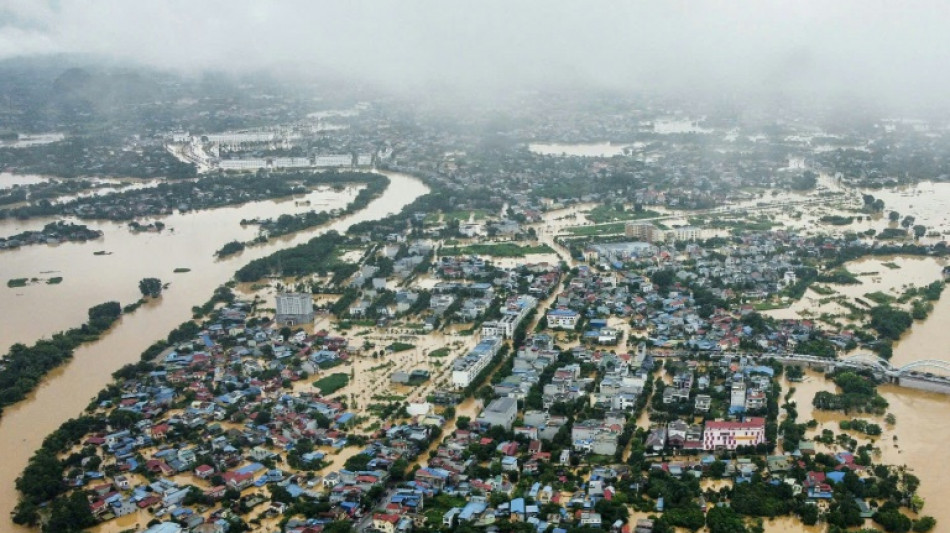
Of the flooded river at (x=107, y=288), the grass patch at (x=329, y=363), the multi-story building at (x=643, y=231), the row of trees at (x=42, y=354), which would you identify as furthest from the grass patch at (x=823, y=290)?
the row of trees at (x=42, y=354)

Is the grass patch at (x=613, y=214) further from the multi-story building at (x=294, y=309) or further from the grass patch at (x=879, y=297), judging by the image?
the multi-story building at (x=294, y=309)

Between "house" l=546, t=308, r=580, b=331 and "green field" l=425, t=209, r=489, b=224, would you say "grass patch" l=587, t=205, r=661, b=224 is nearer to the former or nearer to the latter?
"green field" l=425, t=209, r=489, b=224

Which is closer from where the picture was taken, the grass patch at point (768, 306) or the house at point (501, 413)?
the house at point (501, 413)

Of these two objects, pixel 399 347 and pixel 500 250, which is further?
pixel 500 250

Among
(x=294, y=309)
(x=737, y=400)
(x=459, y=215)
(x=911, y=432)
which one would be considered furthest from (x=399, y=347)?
(x=459, y=215)

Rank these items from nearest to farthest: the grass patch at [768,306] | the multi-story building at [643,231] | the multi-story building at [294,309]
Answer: the multi-story building at [294,309] < the grass patch at [768,306] < the multi-story building at [643,231]

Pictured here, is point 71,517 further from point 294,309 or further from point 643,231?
point 643,231

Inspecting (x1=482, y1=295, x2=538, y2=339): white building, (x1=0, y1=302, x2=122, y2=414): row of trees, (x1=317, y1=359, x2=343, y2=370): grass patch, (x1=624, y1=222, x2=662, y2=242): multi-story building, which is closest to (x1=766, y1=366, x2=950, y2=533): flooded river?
(x1=482, y1=295, x2=538, y2=339): white building
